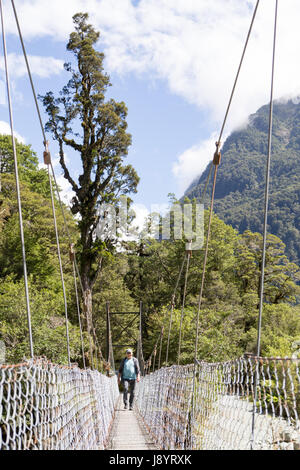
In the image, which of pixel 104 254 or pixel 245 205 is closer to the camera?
pixel 104 254

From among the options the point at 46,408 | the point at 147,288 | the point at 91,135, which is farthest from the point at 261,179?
the point at 46,408

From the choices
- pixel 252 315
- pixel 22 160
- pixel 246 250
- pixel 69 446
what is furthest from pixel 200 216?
pixel 69 446

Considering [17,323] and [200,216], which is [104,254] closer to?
[17,323]

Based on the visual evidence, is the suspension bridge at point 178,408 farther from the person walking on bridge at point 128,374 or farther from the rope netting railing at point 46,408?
A: the person walking on bridge at point 128,374

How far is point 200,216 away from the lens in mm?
19656

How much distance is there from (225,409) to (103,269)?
18.6 metres

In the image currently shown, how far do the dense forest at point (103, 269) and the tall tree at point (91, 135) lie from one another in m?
0.03

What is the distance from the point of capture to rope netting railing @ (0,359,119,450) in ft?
4.10

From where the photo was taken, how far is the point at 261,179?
70000mm

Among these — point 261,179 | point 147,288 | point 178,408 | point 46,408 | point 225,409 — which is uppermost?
point 261,179

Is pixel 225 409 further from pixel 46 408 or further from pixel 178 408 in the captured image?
pixel 178 408

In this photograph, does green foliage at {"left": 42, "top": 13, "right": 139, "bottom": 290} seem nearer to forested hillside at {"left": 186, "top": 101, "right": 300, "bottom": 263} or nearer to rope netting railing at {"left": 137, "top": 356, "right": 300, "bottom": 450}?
rope netting railing at {"left": 137, "top": 356, "right": 300, "bottom": 450}

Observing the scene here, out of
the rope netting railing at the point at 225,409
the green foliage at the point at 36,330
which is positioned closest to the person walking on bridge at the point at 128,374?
the rope netting railing at the point at 225,409
